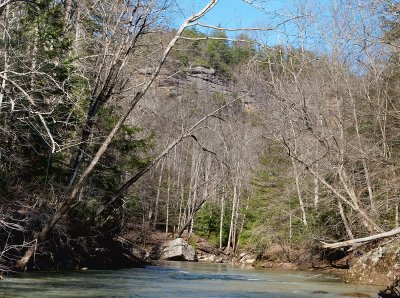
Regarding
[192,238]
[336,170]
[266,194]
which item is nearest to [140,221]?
[192,238]

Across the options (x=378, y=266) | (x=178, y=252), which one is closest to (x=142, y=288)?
(x=378, y=266)

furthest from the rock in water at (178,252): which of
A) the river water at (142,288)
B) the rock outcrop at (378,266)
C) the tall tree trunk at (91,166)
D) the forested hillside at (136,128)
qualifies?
the tall tree trunk at (91,166)

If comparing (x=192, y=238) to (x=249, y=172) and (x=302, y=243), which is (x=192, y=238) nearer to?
(x=249, y=172)

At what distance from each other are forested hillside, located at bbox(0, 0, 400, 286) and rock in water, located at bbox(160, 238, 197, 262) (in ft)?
9.48

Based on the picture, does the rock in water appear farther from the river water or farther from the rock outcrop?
the rock outcrop

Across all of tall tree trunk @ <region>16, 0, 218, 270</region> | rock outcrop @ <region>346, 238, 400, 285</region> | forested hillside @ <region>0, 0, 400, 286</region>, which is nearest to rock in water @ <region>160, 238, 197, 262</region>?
forested hillside @ <region>0, 0, 400, 286</region>

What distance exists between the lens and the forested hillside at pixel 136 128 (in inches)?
495

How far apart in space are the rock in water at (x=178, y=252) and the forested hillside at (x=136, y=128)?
2.89 m

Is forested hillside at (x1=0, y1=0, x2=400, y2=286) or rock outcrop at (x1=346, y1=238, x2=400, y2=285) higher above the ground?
forested hillside at (x1=0, y1=0, x2=400, y2=286)

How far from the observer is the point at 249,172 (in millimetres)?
39000

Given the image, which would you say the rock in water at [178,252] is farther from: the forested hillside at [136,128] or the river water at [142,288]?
the river water at [142,288]

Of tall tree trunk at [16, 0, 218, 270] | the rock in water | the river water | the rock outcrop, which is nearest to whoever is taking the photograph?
the river water

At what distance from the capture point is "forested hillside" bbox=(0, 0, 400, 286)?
12562mm

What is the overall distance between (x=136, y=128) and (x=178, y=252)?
36.4 ft
